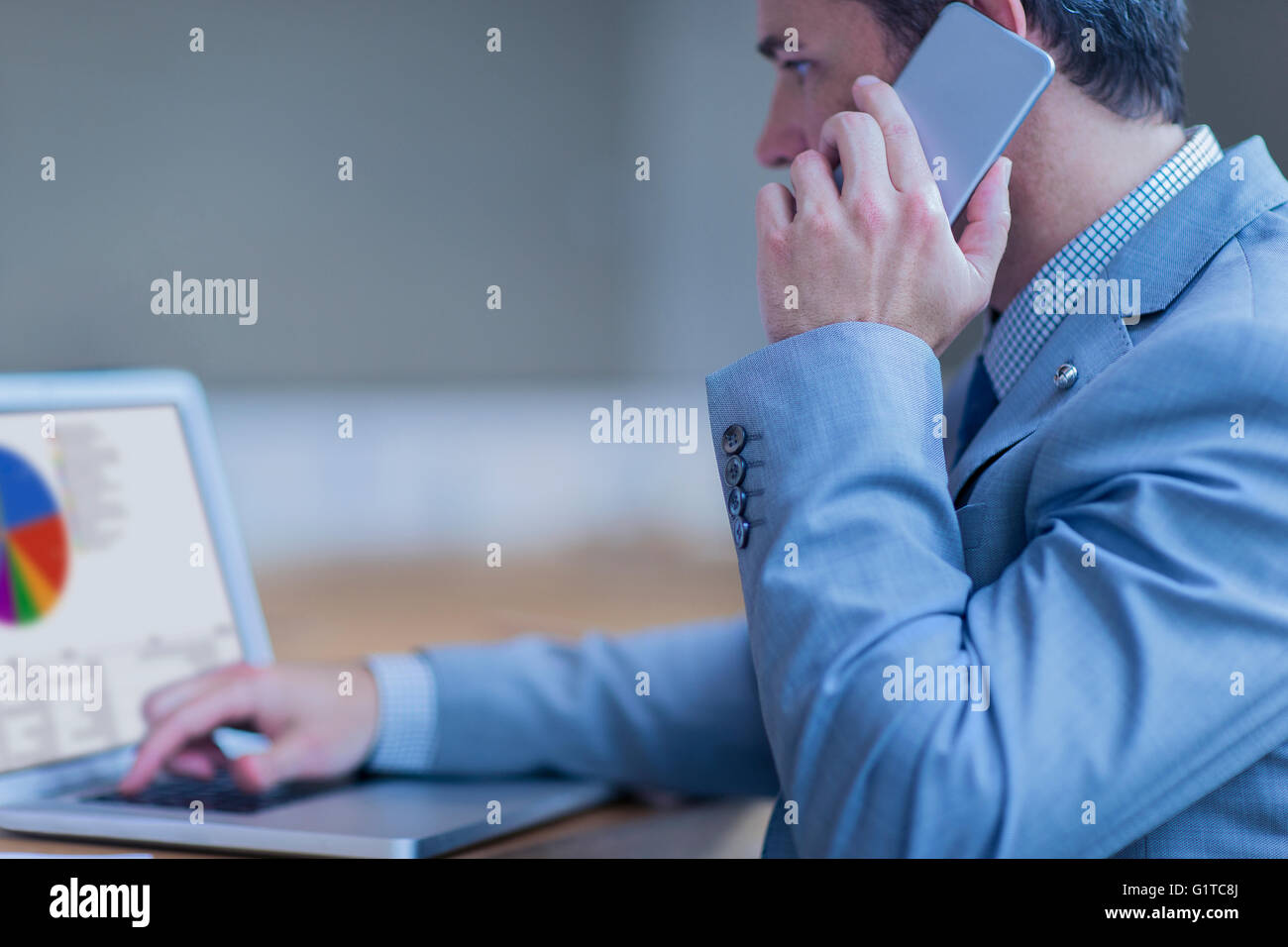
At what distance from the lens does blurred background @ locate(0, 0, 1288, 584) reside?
318 cm

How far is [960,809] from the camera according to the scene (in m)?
0.50

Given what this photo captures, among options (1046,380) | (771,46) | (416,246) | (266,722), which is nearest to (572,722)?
(266,722)

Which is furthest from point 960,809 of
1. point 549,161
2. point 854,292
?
point 549,161

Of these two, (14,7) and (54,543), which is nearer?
(54,543)

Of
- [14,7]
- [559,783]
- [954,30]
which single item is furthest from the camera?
[14,7]

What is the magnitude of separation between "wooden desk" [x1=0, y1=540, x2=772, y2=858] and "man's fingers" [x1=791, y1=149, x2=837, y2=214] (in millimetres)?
433

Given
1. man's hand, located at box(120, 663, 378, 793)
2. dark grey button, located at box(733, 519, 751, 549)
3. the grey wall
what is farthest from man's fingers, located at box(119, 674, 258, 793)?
the grey wall

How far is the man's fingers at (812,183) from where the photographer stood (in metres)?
0.66

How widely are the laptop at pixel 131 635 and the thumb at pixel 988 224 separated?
0.47m

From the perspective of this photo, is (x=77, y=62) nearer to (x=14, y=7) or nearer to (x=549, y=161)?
(x=14, y=7)

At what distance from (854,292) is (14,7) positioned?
3134 mm

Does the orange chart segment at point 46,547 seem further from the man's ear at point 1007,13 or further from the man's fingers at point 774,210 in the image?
the man's ear at point 1007,13

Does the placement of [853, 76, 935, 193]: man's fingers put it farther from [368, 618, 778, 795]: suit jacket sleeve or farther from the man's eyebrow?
[368, 618, 778, 795]: suit jacket sleeve

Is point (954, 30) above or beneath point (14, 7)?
beneath
